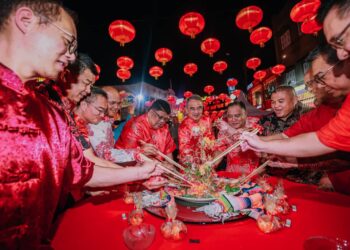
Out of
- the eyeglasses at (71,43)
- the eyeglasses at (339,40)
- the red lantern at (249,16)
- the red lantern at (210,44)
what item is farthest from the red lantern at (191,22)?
the eyeglasses at (71,43)

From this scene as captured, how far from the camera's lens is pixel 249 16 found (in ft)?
18.8

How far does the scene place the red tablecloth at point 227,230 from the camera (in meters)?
1.27

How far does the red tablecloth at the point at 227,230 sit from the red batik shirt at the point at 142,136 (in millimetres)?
2059

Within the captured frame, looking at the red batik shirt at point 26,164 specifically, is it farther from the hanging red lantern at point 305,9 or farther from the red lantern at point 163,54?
the red lantern at point 163,54

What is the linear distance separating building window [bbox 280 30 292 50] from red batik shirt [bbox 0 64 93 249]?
18.2m

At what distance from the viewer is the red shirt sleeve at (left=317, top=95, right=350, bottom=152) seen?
136 centimetres

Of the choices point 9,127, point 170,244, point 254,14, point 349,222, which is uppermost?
point 254,14

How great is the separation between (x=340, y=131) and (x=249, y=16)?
548 centimetres

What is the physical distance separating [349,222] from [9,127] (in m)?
2.25

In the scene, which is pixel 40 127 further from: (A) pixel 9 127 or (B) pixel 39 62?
(B) pixel 39 62

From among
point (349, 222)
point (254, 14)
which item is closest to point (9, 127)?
point (349, 222)

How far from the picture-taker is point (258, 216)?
4.80 ft

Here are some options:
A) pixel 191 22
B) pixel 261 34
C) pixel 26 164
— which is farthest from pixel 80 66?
pixel 261 34

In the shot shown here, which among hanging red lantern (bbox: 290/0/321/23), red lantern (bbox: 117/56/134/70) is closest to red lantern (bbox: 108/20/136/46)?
red lantern (bbox: 117/56/134/70)
